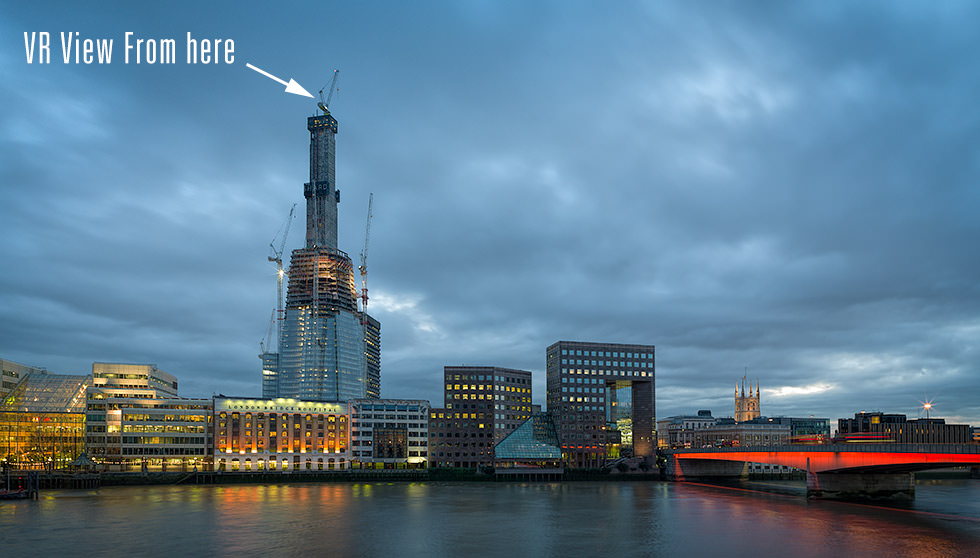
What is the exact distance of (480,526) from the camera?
98.3 meters

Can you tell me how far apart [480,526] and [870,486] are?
8616 centimetres

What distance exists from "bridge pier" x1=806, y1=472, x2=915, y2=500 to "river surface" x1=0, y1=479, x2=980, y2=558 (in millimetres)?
4333

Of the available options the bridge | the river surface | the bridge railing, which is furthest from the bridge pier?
the bridge railing

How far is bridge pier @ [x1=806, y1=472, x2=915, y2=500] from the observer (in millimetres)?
139375

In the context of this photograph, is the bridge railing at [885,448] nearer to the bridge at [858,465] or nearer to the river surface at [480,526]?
the bridge at [858,465]

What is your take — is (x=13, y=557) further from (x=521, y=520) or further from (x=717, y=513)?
(x=717, y=513)

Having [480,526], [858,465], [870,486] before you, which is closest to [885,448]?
[858,465]

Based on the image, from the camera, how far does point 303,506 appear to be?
126062 mm

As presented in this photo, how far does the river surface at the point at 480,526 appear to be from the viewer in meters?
78.3

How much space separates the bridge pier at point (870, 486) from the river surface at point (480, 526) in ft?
14.2

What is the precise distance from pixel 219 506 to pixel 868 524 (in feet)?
339

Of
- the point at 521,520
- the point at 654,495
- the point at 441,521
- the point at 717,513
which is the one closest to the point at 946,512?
the point at 717,513

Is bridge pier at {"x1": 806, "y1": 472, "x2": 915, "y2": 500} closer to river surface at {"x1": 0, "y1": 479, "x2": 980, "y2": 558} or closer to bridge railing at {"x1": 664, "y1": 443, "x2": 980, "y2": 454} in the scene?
river surface at {"x1": 0, "y1": 479, "x2": 980, "y2": 558}

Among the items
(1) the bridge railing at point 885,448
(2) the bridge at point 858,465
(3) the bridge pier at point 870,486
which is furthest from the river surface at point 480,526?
(1) the bridge railing at point 885,448
